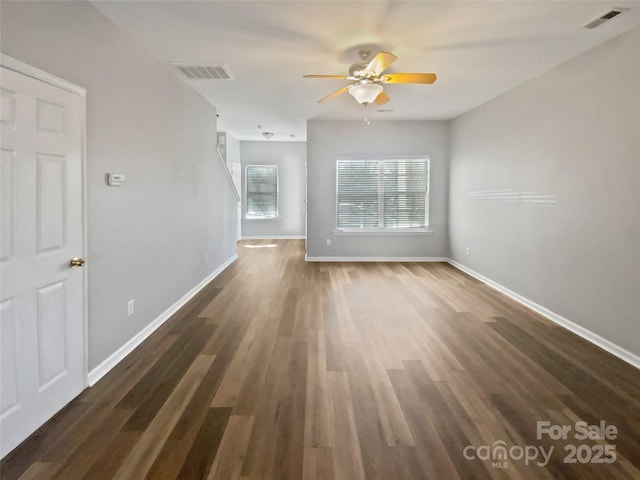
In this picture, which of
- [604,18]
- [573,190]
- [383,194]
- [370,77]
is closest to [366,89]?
[370,77]

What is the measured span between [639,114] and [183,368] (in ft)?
13.3

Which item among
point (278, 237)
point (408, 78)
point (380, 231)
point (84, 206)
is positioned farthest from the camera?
point (278, 237)

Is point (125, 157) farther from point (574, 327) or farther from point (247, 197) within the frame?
point (247, 197)

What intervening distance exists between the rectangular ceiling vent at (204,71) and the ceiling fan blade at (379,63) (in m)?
1.55

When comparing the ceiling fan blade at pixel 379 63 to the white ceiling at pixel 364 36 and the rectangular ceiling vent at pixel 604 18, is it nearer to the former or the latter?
the white ceiling at pixel 364 36

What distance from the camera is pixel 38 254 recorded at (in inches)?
80.6

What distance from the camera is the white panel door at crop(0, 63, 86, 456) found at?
185cm

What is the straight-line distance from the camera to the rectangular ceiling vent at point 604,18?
8.84 ft

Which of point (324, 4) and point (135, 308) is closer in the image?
point (324, 4)

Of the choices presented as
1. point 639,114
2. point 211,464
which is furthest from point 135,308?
point 639,114

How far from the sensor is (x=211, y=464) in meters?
1.82

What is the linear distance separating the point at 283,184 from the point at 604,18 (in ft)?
26.6

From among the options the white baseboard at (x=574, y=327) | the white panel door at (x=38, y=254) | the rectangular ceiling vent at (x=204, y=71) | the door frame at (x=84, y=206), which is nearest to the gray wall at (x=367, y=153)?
the white baseboard at (x=574, y=327)

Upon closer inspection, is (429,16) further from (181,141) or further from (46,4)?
(181,141)
